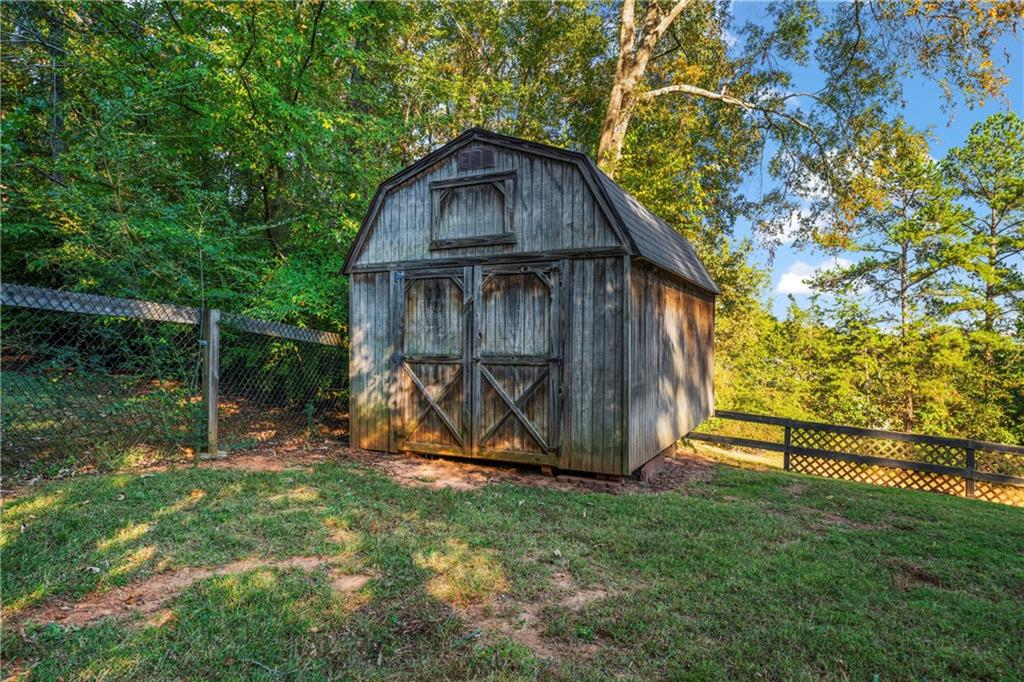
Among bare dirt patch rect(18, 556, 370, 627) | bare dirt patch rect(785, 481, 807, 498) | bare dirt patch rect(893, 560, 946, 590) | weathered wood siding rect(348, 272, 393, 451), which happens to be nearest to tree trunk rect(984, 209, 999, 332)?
bare dirt patch rect(785, 481, 807, 498)

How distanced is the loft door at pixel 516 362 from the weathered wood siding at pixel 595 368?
0.65 feet

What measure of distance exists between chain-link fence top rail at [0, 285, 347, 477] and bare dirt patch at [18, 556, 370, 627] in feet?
9.41

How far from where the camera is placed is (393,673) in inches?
84.6

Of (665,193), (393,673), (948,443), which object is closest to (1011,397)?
(948,443)

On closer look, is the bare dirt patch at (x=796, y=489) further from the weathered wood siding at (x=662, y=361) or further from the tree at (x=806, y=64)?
the tree at (x=806, y=64)

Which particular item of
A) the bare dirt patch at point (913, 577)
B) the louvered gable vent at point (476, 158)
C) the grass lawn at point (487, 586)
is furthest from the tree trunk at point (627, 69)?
the bare dirt patch at point (913, 577)

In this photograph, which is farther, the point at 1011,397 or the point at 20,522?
the point at 1011,397

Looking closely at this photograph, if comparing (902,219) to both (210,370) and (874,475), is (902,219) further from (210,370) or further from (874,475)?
(210,370)

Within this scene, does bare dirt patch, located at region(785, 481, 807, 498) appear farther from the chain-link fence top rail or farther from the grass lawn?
the chain-link fence top rail

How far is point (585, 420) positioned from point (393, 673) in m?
3.93

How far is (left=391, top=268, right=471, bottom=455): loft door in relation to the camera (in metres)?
6.54

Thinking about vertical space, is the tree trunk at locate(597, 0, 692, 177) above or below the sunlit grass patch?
above

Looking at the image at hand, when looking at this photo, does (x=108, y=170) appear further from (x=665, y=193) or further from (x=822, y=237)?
(x=822, y=237)

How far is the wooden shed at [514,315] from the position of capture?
18.8ft
